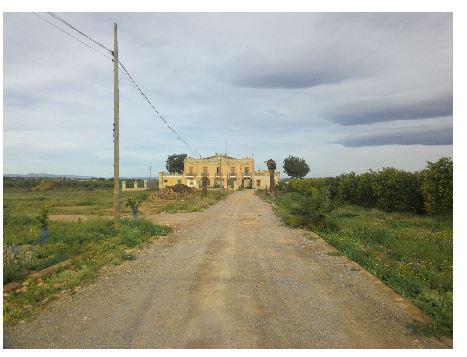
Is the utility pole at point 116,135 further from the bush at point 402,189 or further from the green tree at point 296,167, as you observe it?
the green tree at point 296,167

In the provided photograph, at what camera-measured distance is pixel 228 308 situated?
17.2 feet

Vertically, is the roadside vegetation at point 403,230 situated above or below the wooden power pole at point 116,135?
below

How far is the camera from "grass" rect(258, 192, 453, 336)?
548 cm

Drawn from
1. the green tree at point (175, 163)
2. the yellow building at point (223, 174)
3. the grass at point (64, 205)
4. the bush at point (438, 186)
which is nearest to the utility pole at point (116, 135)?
the grass at point (64, 205)

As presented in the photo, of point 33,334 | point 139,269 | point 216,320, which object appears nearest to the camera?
point 33,334

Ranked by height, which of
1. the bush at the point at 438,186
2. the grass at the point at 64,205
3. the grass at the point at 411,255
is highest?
the bush at the point at 438,186

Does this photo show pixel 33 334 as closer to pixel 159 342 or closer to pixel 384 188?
pixel 159 342

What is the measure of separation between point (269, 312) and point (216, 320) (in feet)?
2.80

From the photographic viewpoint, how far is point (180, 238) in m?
11.8

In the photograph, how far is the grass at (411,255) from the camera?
5.48 metres

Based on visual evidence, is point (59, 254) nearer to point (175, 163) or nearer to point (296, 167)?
point (296, 167)

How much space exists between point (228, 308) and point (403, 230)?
996 cm

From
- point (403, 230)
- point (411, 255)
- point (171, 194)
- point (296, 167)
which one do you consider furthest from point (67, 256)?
point (296, 167)

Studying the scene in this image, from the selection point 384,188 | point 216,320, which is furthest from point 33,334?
point 384,188
